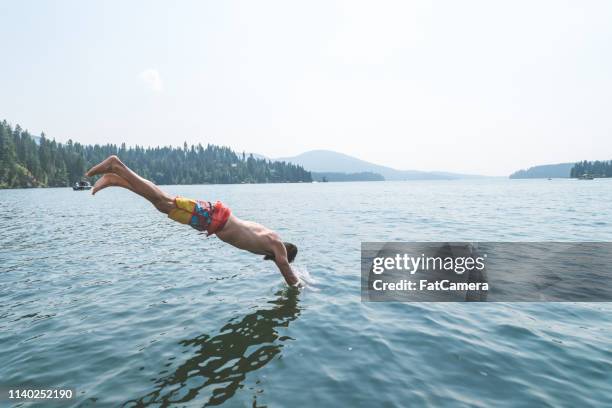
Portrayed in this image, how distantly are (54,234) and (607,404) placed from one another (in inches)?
1238

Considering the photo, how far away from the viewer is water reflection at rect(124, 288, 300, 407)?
19.2ft

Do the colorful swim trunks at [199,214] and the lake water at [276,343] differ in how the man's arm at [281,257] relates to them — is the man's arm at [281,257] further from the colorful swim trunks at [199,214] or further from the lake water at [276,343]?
the colorful swim trunks at [199,214]

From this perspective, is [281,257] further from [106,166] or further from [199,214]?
[106,166]

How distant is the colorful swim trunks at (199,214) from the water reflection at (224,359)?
2740 mm

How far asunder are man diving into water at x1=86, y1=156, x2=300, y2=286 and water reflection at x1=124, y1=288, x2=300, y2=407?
1.97 meters

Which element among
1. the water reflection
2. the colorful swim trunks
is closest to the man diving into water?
the colorful swim trunks

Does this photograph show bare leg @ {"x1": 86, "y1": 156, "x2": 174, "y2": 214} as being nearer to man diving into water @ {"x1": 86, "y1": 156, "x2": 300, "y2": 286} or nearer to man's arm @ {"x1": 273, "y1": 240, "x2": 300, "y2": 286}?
man diving into water @ {"x1": 86, "y1": 156, "x2": 300, "y2": 286}

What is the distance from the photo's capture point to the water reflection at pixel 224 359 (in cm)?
586

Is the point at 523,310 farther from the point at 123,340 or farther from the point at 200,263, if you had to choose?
Result: the point at 200,263

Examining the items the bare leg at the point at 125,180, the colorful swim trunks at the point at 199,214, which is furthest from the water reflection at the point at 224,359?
the bare leg at the point at 125,180

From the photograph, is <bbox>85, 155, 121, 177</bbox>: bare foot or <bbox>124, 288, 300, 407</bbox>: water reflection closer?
<bbox>124, 288, 300, 407</bbox>: water reflection

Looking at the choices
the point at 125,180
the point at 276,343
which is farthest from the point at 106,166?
the point at 276,343

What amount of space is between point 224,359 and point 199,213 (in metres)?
3.62

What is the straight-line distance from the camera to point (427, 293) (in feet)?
38.0
